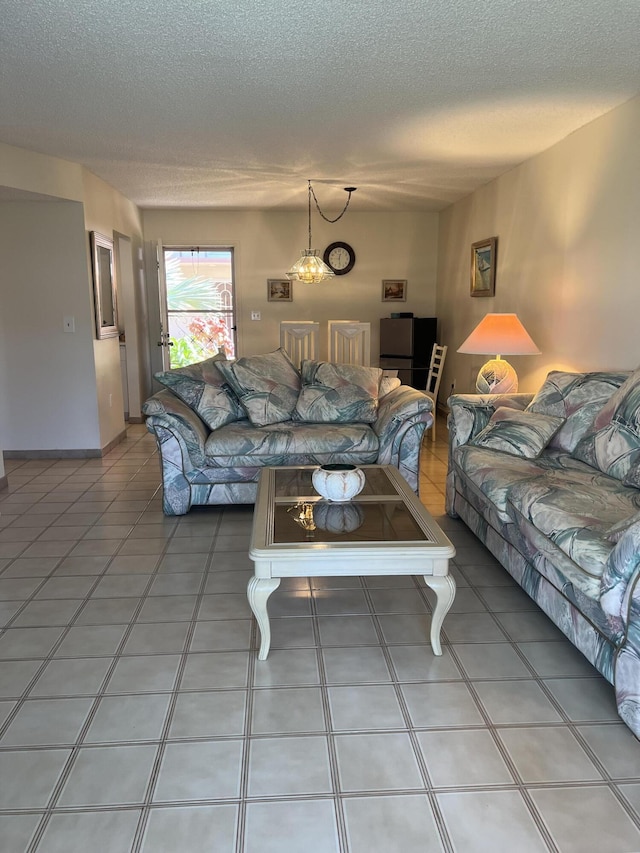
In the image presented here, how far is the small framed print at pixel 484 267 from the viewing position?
520 centimetres

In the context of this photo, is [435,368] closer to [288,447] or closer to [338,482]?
[288,447]

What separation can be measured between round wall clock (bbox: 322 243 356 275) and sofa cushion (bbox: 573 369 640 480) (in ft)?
14.9

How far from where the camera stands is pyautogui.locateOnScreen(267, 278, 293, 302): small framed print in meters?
7.01

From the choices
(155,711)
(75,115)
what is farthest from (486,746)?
(75,115)

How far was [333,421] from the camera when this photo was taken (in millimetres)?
4016

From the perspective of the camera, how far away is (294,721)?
1819 mm

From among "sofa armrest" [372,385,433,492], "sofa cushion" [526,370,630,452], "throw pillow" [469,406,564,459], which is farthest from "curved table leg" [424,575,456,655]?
"sofa armrest" [372,385,433,492]

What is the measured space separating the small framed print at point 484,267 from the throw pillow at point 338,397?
69.2 inches

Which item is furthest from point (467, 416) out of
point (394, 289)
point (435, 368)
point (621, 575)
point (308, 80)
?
point (394, 289)

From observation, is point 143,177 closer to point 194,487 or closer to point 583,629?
point 194,487

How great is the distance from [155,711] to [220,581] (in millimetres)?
902

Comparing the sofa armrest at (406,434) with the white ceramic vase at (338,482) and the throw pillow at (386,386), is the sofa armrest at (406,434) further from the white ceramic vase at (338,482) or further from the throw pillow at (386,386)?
the white ceramic vase at (338,482)

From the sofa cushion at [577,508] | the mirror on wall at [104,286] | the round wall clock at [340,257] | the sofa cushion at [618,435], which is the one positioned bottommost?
the sofa cushion at [577,508]

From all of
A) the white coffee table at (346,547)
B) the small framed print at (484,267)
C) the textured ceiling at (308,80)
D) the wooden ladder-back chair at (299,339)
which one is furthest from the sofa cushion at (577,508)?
the wooden ladder-back chair at (299,339)
